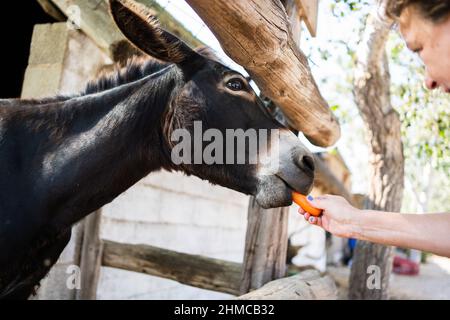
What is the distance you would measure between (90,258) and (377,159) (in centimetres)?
312

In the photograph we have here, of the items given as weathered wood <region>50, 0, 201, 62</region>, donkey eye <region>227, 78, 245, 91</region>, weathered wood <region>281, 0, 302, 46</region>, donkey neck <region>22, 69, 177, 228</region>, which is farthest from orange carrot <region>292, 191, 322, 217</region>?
weathered wood <region>50, 0, 201, 62</region>

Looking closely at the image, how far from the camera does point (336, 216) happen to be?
5.84 feet

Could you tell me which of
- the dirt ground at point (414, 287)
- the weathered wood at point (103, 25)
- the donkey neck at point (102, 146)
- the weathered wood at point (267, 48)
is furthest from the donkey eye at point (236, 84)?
the dirt ground at point (414, 287)

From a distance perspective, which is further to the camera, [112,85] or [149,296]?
[149,296]

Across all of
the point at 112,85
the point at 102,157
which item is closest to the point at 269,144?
the point at 102,157

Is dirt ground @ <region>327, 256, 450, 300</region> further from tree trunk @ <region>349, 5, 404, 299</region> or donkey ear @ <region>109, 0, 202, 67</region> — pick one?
donkey ear @ <region>109, 0, 202, 67</region>

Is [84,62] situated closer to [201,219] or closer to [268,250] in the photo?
[268,250]

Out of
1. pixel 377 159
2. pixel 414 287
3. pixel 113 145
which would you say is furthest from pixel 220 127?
pixel 414 287

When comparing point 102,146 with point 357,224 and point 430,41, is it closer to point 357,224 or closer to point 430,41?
point 357,224

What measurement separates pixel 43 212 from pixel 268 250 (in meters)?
1.46

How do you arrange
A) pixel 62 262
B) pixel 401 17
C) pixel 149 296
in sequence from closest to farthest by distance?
1. pixel 401 17
2. pixel 62 262
3. pixel 149 296

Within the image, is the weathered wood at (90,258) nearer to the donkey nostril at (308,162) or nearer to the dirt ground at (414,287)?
the donkey nostril at (308,162)

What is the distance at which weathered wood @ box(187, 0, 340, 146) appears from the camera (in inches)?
60.1

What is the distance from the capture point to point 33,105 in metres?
2.30
